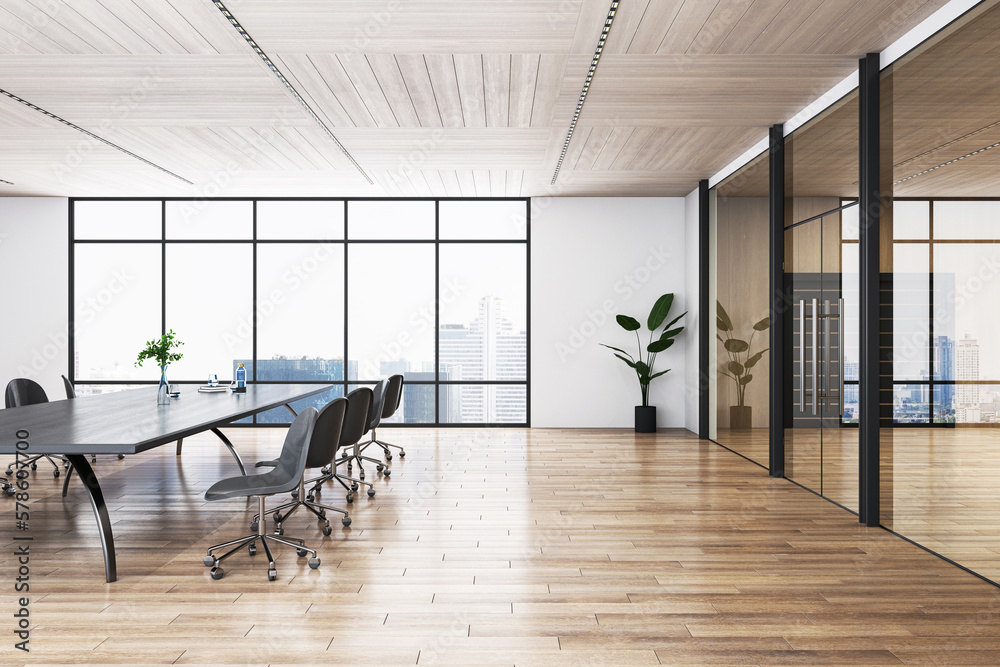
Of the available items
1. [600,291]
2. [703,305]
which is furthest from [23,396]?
[703,305]

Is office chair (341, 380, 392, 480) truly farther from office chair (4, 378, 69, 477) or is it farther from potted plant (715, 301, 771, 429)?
potted plant (715, 301, 771, 429)

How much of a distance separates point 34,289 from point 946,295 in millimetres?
9743

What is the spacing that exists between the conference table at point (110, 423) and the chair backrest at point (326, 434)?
2.33 feet

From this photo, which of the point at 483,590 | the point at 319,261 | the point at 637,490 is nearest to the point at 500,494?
the point at 637,490

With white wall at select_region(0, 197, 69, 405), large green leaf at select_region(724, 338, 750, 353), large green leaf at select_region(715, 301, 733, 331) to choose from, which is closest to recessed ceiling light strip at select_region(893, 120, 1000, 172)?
large green leaf at select_region(724, 338, 750, 353)

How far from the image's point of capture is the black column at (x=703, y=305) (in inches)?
301

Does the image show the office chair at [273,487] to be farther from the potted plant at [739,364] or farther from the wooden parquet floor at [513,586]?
the potted plant at [739,364]

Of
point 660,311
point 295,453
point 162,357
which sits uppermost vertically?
point 660,311

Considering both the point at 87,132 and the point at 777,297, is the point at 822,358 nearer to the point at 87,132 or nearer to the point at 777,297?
the point at 777,297

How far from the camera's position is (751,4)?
134 inches

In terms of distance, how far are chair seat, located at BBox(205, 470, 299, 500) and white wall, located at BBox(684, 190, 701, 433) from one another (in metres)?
5.61

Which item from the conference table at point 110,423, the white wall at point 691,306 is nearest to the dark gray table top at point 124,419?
the conference table at point 110,423

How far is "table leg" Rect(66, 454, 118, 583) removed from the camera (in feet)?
10.8

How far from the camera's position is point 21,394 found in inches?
222
